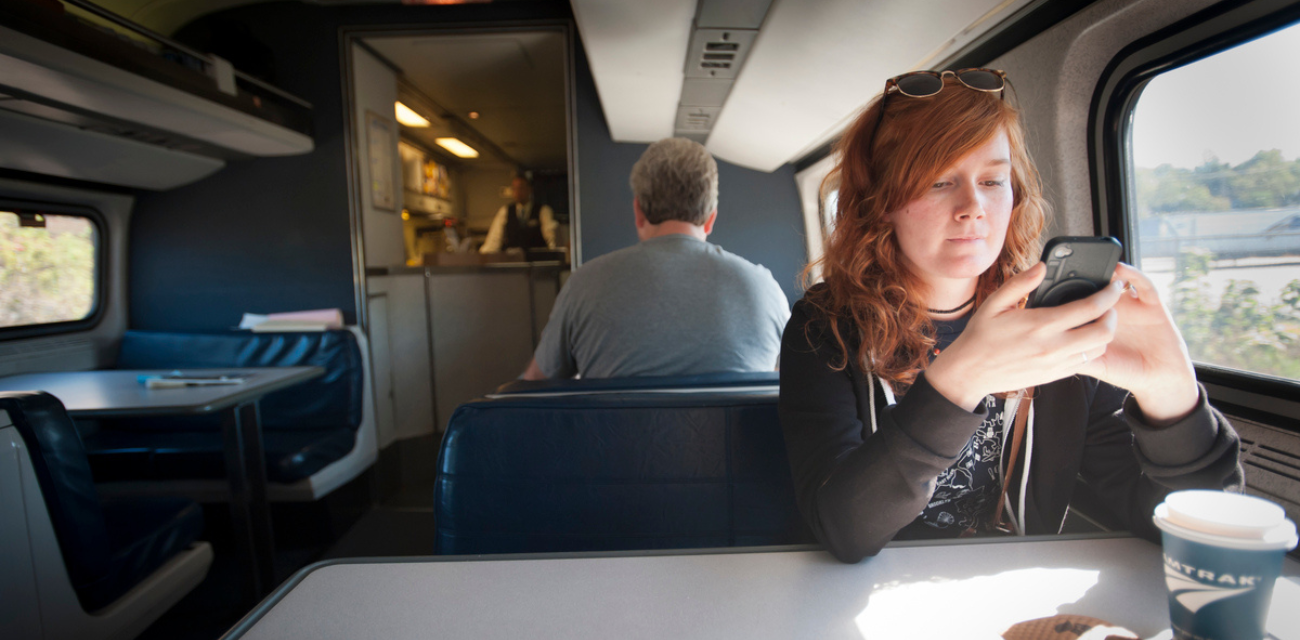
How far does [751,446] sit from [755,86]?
2057 mm

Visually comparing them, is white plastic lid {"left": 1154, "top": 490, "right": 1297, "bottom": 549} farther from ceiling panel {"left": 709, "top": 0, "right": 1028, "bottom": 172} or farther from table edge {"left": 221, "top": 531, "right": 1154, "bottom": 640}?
ceiling panel {"left": 709, "top": 0, "right": 1028, "bottom": 172}

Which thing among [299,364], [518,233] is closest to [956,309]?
[299,364]

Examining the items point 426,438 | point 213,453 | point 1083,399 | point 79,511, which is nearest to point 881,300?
point 1083,399

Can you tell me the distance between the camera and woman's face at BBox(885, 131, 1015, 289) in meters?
1.00

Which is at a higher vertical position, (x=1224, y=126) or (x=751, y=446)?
(x=1224, y=126)

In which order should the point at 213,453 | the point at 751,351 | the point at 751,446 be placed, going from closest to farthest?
1. the point at 751,446
2. the point at 751,351
3. the point at 213,453

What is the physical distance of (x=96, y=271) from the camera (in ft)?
12.6

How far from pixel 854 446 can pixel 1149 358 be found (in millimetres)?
415

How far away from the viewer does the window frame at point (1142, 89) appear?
44.8 inches

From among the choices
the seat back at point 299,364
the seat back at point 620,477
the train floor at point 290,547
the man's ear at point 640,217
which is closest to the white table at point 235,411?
the train floor at point 290,547

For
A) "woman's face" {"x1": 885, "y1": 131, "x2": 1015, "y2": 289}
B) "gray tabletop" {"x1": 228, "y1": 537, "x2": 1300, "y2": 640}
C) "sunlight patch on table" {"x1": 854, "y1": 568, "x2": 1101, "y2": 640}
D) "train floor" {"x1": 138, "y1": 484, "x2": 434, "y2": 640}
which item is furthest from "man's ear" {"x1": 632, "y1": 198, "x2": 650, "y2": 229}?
"train floor" {"x1": 138, "y1": 484, "x2": 434, "y2": 640}

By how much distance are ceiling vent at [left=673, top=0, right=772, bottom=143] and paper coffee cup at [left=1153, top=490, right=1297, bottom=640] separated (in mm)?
1847

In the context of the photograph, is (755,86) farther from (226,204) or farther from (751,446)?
(226,204)

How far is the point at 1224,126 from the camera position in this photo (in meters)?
1.30
